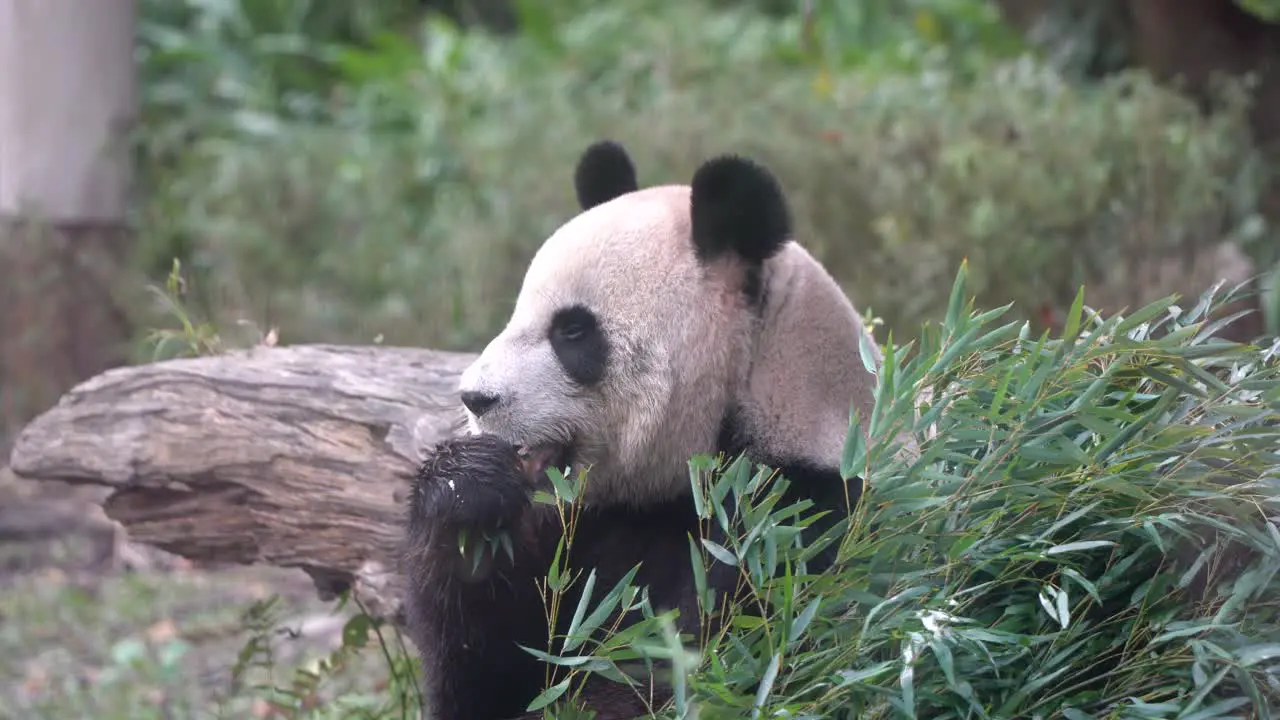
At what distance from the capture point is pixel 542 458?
9.71 feet

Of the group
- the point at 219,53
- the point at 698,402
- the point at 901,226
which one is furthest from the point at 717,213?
the point at 219,53

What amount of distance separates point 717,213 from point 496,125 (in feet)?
18.5

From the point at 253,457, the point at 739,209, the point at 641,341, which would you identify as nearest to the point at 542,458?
the point at 641,341

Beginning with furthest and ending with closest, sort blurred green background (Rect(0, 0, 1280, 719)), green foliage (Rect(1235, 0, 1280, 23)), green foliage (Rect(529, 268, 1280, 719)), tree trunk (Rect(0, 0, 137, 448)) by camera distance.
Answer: tree trunk (Rect(0, 0, 137, 448)) < green foliage (Rect(1235, 0, 1280, 23)) < blurred green background (Rect(0, 0, 1280, 719)) < green foliage (Rect(529, 268, 1280, 719))

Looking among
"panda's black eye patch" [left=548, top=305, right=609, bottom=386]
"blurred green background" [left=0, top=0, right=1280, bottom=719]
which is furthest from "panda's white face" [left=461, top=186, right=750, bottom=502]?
"blurred green background" [left=0, top=0, right=1280, bottom=719]

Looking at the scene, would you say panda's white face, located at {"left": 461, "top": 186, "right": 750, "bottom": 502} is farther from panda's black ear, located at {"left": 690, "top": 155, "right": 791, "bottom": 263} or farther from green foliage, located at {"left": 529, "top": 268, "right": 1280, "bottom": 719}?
green foliage, located at {"left": 529, "top": 268, "right": 1280, "bottom": 719}

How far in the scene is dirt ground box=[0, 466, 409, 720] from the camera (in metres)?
5.02

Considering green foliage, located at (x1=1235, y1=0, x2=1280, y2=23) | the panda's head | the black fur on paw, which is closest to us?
the black fur on paw

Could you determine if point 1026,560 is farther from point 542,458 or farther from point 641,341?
point 542,458

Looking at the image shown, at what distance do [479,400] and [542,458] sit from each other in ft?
0.69

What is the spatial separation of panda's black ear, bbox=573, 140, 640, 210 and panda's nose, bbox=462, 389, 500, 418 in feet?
2.46

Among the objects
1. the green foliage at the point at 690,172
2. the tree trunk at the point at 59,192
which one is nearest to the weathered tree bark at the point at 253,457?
the green foliage at the point at 690,172

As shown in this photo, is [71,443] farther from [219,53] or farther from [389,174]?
[219,53]

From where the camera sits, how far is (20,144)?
24.1ft
